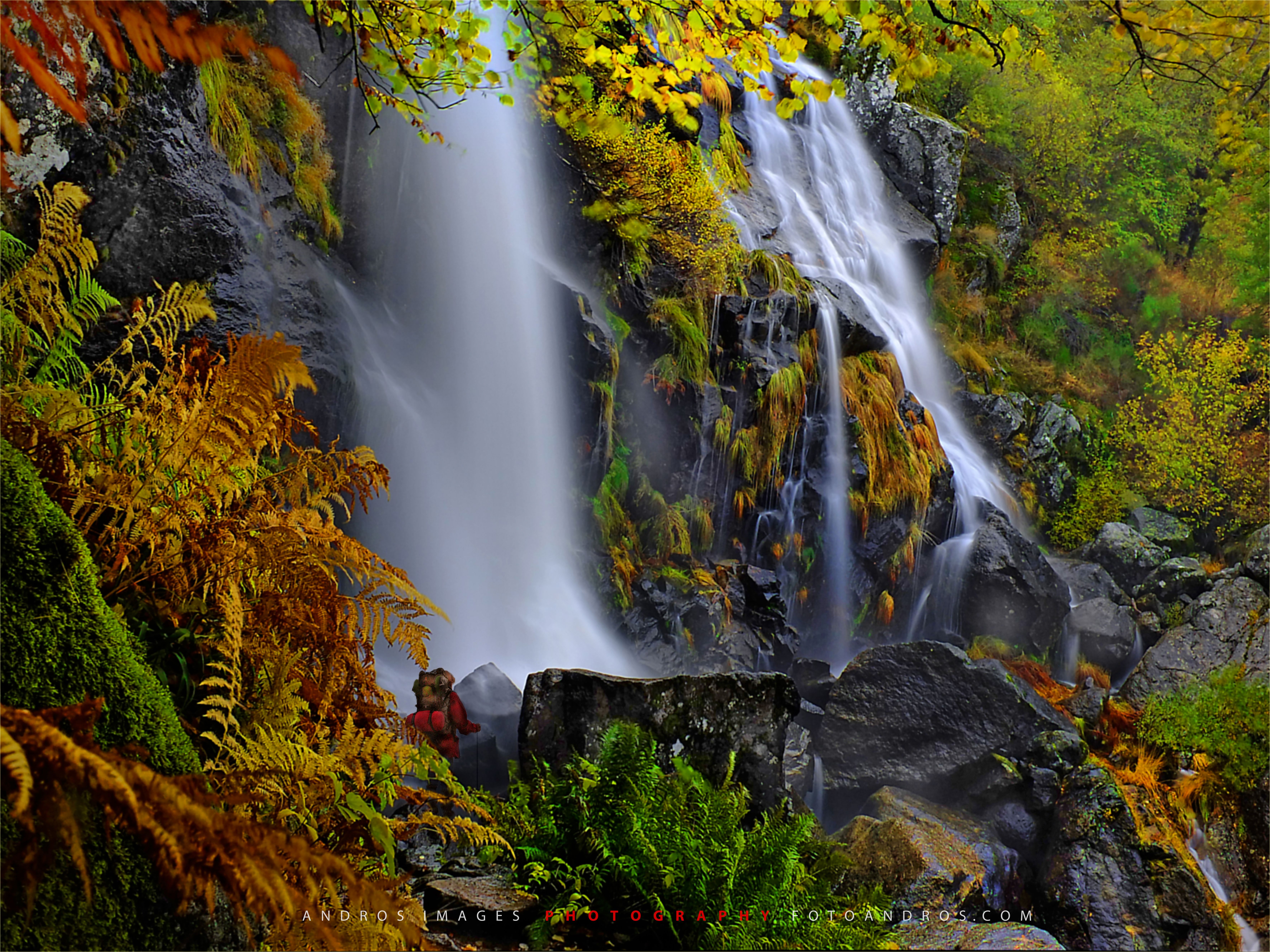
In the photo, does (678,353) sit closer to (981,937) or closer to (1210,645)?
(981,937)

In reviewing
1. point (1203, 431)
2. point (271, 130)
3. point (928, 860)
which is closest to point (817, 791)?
point (928, 860)

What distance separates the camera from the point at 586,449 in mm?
7965

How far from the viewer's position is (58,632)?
1.38 metres

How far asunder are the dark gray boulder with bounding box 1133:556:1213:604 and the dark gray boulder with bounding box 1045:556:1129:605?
0.33 metres

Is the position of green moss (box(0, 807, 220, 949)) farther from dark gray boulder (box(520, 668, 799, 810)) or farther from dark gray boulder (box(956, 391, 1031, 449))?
dark gray boulder (box(956, 391, 1031, 449))

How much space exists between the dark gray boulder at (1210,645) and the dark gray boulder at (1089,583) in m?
1.78

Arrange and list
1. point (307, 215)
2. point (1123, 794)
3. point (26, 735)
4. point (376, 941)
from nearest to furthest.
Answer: point (26, 735) < point (376, 941) < point (1123, 794) < point (307, 215)

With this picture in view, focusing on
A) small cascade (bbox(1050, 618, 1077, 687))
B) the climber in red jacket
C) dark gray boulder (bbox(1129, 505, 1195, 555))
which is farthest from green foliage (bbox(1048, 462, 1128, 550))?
the climber in red jacket

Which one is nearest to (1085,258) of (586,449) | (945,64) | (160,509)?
(586,449)

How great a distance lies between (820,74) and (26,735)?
51.8ft

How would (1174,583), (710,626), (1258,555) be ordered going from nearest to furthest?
(710,626)
(1258,555)
(1174,583)

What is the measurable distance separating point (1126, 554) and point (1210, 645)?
12.2 ft

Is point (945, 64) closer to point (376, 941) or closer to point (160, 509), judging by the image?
point (160, 509)

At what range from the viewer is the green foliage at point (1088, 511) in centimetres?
1324
